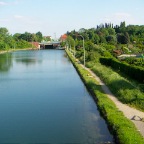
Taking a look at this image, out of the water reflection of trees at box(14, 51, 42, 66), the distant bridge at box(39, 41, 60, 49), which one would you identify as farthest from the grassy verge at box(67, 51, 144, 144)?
the distant bridge at box(39, 41, 60, 49)

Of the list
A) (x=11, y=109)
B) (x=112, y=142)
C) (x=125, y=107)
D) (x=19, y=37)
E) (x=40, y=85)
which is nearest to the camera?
(x=112, y=142)

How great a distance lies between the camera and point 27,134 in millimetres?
11820

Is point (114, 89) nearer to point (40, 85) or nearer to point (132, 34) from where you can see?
point (40, 85)

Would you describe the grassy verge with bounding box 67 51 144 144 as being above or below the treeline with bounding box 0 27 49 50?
below

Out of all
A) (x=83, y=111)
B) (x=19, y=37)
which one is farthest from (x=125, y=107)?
(x=19, y=37)

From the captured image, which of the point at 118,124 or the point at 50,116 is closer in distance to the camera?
the point at 118,124

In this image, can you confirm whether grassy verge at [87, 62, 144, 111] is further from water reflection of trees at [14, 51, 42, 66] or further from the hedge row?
water reflection of trees at [14, 51, 42, 66]

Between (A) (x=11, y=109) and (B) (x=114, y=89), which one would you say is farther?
(B) (x=114, y=89)

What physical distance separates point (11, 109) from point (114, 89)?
6074 millimetres

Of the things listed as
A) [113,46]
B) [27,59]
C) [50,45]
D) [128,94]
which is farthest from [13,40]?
[128,94]

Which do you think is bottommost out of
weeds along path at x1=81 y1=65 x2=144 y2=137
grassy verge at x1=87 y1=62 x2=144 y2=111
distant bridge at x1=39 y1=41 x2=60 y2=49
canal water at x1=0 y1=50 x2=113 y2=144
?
canal water at x1=0 y1=50 x2=113 y2=144

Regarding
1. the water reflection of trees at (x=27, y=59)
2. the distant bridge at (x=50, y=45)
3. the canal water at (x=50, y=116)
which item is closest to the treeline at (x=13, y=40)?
the distant bridge at (x=50, y=45)

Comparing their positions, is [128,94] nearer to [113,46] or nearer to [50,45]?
[113,46]

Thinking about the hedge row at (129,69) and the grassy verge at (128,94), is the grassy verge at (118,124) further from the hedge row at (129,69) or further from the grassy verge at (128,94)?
the hedge row at (129,69)
